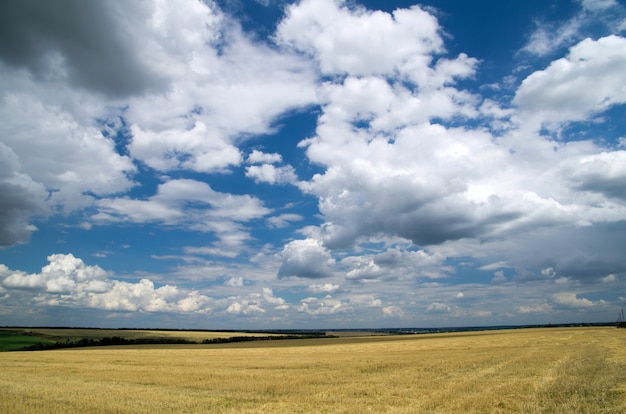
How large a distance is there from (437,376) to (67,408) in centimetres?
2114

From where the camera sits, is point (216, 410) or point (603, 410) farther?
point (216, 410)

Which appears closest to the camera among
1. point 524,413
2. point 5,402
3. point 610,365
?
point 524,413

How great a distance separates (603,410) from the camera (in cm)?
1568

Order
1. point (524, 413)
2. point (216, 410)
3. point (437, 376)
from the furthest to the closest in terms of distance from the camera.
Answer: point (437, 376) → point (216, 410) → point (524, 413)

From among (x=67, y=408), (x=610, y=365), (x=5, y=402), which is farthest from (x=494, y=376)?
(x=5, y=402)

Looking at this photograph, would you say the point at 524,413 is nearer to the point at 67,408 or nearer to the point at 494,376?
the point at 494,376

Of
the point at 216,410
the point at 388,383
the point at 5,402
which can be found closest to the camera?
the point at 216,410

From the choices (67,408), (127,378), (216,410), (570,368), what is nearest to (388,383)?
(216,410)

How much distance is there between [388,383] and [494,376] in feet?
23.4

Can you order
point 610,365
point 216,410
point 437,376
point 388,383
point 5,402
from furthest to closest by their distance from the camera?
1. point 610,365
2. point 437,376
3. point 388,383
4. point 5,402
5. point 216,410

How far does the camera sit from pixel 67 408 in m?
18.2

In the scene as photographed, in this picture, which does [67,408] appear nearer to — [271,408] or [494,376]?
[271,408]

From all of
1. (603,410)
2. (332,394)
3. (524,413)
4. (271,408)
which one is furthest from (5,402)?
(603,410)

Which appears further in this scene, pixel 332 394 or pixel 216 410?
pixel 332 394
